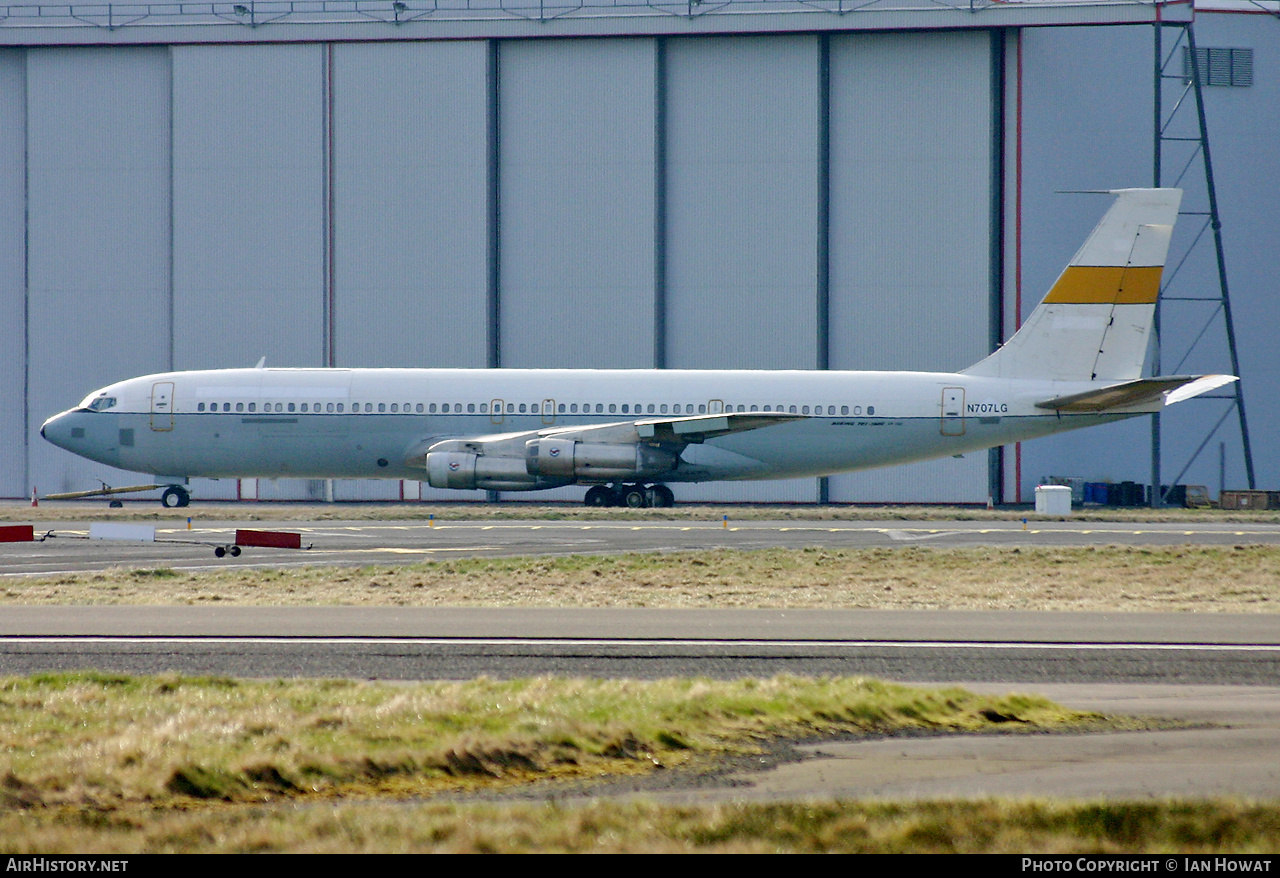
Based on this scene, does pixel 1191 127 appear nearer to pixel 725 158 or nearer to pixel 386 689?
pixel 725 158

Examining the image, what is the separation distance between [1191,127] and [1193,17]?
4.81m

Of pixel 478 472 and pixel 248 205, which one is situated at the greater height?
pixel 248 205

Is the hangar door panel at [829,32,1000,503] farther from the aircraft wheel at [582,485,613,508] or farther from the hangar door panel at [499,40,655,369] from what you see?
the aircraft wheel at [582,485,613,508]

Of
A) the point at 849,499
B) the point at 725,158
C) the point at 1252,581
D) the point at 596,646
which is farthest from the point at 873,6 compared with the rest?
the point at 596,646

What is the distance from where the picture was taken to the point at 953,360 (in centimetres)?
4734

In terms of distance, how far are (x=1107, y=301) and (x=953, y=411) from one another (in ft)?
19.1

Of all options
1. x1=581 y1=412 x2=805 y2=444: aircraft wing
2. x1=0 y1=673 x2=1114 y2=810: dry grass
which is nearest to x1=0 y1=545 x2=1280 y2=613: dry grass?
x1=0 y1=673 x2=1114 y2=810: dry grass

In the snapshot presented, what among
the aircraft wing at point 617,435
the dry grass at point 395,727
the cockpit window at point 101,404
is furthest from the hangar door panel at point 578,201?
the dry grass at point 395,727

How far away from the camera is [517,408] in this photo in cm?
3828

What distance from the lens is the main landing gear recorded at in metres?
39.4

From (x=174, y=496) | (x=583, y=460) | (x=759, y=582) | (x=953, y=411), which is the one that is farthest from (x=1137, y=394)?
(x=174, y=496)

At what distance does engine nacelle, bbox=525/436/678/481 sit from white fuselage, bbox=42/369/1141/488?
113 cm

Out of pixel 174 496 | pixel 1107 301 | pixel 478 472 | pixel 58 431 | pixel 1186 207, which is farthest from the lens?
pixel 1186 207

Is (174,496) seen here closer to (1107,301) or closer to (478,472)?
(478,472)
